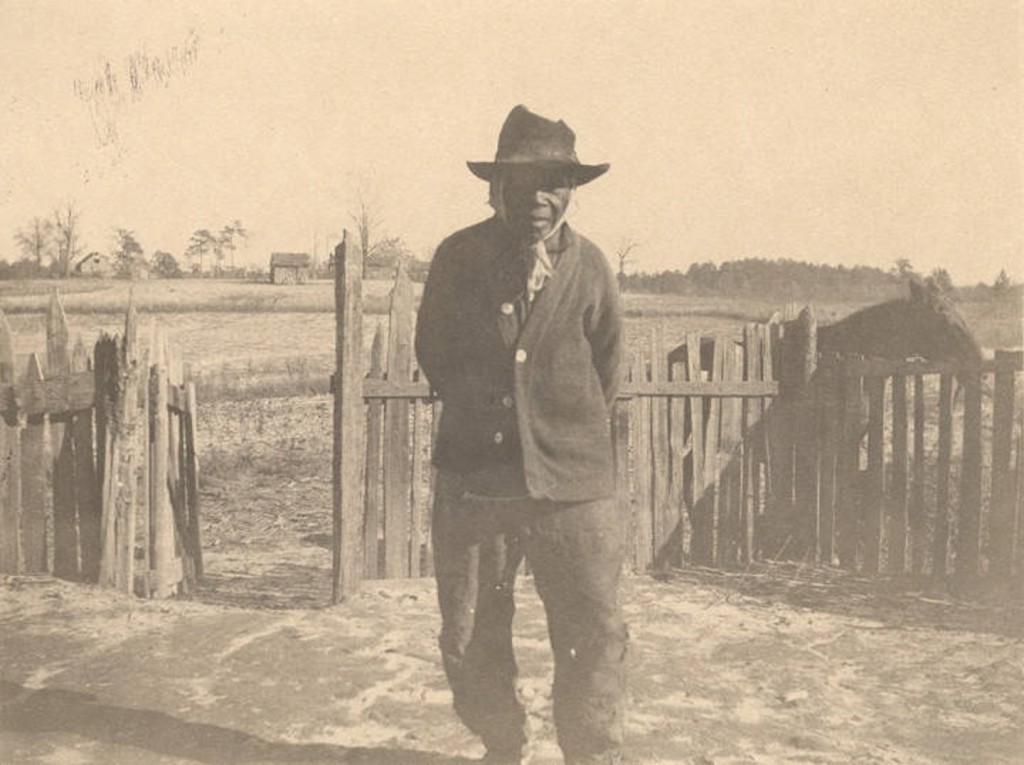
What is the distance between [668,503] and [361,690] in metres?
3.37

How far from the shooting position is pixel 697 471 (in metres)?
7.22

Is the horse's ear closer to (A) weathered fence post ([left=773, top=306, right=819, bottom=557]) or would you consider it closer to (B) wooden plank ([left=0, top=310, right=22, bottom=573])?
(A) weathered fence post ([left=773, top=306, right=819, bottom=557])

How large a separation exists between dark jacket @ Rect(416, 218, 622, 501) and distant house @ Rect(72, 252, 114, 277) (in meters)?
29.1

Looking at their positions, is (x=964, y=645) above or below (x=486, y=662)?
below

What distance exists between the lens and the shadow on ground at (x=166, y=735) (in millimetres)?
3695

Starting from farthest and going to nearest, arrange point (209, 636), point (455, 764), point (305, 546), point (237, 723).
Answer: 1. point (305, 546)
2. point (209, 636)
3. point (237, 723)
4. point (455, 764)

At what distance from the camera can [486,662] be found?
3.30m

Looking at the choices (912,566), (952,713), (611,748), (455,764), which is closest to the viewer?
(611,748)

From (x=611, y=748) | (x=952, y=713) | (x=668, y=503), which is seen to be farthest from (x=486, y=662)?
(x=668, y=503)

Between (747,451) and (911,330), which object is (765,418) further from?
(911,330)

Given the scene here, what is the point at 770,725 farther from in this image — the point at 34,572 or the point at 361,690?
the point at 34,572

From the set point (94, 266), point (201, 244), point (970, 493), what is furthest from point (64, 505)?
point (201, 244)

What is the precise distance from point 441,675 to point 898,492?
3.83m

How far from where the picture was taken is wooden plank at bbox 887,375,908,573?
6.81 metres
